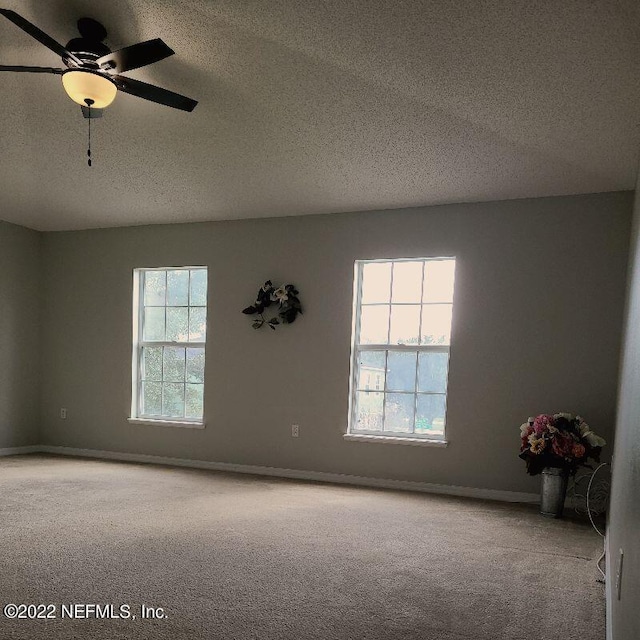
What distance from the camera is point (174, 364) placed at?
5.21 meters

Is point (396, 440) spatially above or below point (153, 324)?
below

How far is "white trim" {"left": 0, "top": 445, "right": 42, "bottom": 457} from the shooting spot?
5.21 metres

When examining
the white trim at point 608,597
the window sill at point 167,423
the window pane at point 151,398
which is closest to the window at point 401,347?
the window sill at point 167,423

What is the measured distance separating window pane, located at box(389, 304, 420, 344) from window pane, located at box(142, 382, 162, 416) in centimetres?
253

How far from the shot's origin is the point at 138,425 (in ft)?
17.0

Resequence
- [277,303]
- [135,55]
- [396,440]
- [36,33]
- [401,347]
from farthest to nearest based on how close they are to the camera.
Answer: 1. [277,303]
2. [401,347]
3. [396,440]
4. [135,55]
5. [36,33]

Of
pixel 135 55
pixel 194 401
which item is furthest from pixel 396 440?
pixel 135 55

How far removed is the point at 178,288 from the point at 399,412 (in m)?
2.59

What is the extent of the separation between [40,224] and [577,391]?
5.45 meters

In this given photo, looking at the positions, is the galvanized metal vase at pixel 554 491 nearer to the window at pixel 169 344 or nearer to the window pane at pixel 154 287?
the window at pixel 169 344

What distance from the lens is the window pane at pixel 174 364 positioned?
5.18 meters

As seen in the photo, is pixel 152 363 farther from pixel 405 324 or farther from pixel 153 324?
pixel 405 324

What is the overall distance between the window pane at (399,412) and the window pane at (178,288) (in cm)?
232

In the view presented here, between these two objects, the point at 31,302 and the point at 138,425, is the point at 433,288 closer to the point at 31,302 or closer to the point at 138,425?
the point at 138,425
